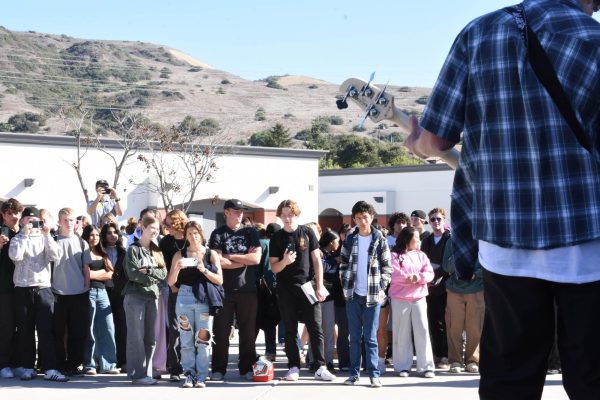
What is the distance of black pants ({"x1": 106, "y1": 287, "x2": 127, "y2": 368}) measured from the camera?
11977mm

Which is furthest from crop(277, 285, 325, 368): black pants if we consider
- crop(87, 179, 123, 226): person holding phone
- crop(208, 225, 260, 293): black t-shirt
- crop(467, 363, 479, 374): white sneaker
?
crop(87, 179, 123, 226): person holding phone

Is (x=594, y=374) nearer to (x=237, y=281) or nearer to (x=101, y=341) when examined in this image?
(x=237, y=281)

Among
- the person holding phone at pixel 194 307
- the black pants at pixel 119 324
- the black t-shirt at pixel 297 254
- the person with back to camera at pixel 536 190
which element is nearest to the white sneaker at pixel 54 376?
the black pants at pixel 119 324

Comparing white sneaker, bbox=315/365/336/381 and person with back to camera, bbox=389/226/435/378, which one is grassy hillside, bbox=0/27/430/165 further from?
white sneaker, bbox=315/365/336/381

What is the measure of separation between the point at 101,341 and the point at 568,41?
384 inches


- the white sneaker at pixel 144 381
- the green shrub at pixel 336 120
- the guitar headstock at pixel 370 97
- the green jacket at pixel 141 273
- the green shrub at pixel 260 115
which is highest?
the green shrub at pixel 260 115

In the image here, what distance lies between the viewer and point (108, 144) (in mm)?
40281

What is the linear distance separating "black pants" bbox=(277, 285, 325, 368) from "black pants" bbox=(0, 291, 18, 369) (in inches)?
126

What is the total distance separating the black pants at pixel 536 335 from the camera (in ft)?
9.21

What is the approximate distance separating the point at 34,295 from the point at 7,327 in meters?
0.57

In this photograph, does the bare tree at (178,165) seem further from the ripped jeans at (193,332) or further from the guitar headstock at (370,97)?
the guitar headstock at (370,97)

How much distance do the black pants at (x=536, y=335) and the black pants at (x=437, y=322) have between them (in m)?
9.80

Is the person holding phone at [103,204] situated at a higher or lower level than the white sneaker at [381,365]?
higher

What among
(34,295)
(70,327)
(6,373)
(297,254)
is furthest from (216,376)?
(6,373)
